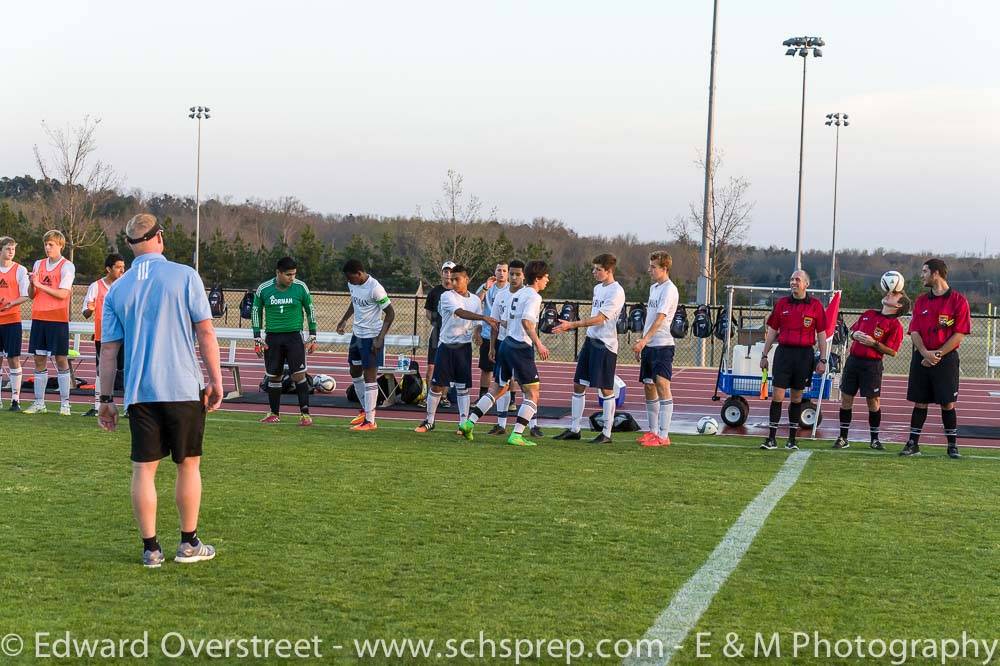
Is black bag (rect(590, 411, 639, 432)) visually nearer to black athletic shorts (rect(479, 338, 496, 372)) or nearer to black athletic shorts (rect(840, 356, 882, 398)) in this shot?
black athletic shorts (rect(479, 338, 496, 372))

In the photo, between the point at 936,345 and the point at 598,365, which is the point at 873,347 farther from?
the point at 598,365

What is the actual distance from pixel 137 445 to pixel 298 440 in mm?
5691

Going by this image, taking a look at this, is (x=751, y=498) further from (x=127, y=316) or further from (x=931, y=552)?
(x=127, y=316)

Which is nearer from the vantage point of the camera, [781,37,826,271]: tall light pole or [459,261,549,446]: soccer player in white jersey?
[459,261,549,446]: soccer player in white jersey

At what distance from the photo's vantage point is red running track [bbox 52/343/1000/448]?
14.1 metres

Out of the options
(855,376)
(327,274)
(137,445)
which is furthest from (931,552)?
(327,274)

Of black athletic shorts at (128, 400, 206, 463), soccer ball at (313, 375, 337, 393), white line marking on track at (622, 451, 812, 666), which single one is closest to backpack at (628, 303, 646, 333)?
soccer ball at (313, 375, 337, 393)

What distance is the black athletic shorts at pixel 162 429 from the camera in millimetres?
5648

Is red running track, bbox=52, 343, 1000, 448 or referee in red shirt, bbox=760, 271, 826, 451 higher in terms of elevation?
referee in red shirt, bbox=760, 271, 826, 451

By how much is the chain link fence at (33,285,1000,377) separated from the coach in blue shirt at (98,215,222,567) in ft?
33.6

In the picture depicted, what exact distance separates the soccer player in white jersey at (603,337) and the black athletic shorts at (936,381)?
2.99 m

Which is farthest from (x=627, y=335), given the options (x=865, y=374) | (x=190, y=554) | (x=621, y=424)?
(x=190, y=554)

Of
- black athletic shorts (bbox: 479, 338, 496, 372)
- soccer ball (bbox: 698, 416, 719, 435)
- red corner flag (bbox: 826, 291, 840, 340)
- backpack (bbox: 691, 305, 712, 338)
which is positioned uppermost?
red corner flag (bbox: 826, 291, 840, 340)

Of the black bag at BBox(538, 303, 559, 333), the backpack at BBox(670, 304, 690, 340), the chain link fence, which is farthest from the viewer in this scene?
the chain link fence
